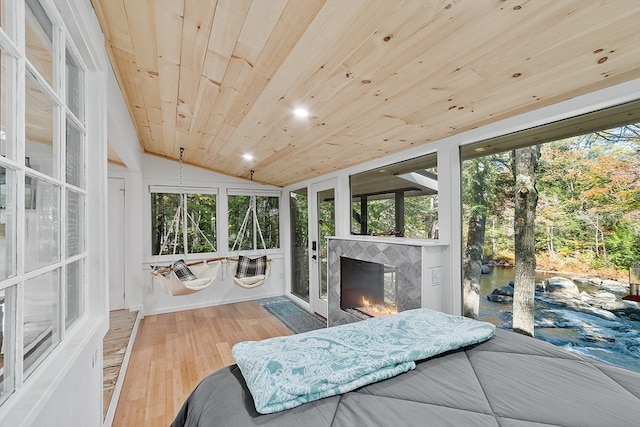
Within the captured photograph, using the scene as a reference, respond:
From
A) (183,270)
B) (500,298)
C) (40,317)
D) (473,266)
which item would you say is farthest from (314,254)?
(40,317)

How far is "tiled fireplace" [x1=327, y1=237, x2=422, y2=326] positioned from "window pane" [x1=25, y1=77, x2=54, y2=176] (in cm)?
219

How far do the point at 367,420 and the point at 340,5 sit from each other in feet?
4.40

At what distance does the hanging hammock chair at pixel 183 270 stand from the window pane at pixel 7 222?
2853mm

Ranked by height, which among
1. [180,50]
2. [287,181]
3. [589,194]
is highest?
[180,50]

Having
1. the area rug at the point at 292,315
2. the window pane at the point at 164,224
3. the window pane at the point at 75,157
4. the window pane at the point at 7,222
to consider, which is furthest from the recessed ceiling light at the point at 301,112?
the window pane at the point at 164,224

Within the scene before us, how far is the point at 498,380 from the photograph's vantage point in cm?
100

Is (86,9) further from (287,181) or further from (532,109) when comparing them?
(287,181)

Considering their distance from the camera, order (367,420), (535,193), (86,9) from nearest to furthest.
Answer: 1. (367,420)
2. (86,9)
3. (535,193)

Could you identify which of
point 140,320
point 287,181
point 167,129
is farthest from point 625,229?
point 140,320

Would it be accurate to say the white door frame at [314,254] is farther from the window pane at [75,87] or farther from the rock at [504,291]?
the window pane at [75,87]

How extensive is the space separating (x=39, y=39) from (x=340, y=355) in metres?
1.48

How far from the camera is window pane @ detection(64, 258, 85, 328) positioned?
1205mm

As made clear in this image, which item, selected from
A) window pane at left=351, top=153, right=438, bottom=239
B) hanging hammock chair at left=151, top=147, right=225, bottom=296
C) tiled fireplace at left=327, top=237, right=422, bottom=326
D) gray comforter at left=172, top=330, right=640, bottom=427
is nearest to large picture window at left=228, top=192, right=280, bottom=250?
hanging hammock chair at left=151, top=147, right=225, bottom=296

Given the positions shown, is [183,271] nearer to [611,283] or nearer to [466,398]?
[466,398]
